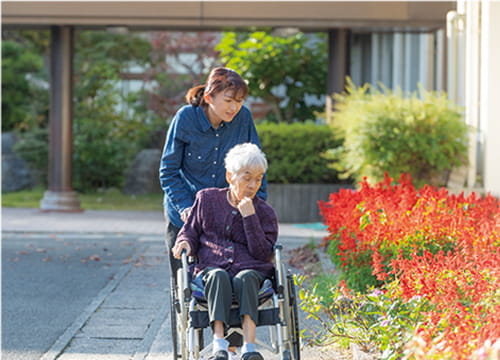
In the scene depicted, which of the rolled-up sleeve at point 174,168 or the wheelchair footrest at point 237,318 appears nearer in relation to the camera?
the wheelchair footrest at point 237,318

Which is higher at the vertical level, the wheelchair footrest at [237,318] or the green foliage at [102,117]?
the green foliage at [102,117]

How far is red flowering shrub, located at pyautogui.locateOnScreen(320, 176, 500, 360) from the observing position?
338 centimetres

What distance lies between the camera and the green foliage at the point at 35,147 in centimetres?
1681

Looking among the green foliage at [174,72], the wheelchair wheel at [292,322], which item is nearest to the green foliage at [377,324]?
the wheelchair wheel at [292,322]

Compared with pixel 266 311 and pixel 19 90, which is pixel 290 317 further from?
pixel 19 90

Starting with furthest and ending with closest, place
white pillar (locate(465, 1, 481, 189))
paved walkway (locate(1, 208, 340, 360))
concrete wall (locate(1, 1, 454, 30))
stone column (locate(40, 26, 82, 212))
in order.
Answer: stone column (locate(40, 26, 82, 212)) < concrete wall (locate(1, 1, 454, 30)) < white pillar (locate(465, 1, 481, 189)) < paved walkway (locate(1, 208, 340, 360))

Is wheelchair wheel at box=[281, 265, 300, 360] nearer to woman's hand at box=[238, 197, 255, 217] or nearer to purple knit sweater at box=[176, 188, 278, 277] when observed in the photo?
purple knit sweater at box=[176, 188, 278, 277]

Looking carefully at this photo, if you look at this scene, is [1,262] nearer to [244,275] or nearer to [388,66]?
[244,275]

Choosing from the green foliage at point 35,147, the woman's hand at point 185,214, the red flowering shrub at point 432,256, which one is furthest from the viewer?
the green foliage at point 35,147

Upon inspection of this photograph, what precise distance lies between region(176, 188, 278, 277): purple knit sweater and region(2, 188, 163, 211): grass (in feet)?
33.2

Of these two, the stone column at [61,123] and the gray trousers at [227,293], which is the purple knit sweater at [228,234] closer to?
the gray trousers at [227,293]

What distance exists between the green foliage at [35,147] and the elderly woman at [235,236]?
13.2 metres

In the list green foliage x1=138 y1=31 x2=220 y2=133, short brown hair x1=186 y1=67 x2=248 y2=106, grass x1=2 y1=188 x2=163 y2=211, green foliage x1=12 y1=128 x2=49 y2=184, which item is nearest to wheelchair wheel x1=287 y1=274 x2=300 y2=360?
short brown hair x1=186 y1=67 x2=248 y2=106

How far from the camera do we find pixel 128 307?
6309 mm
